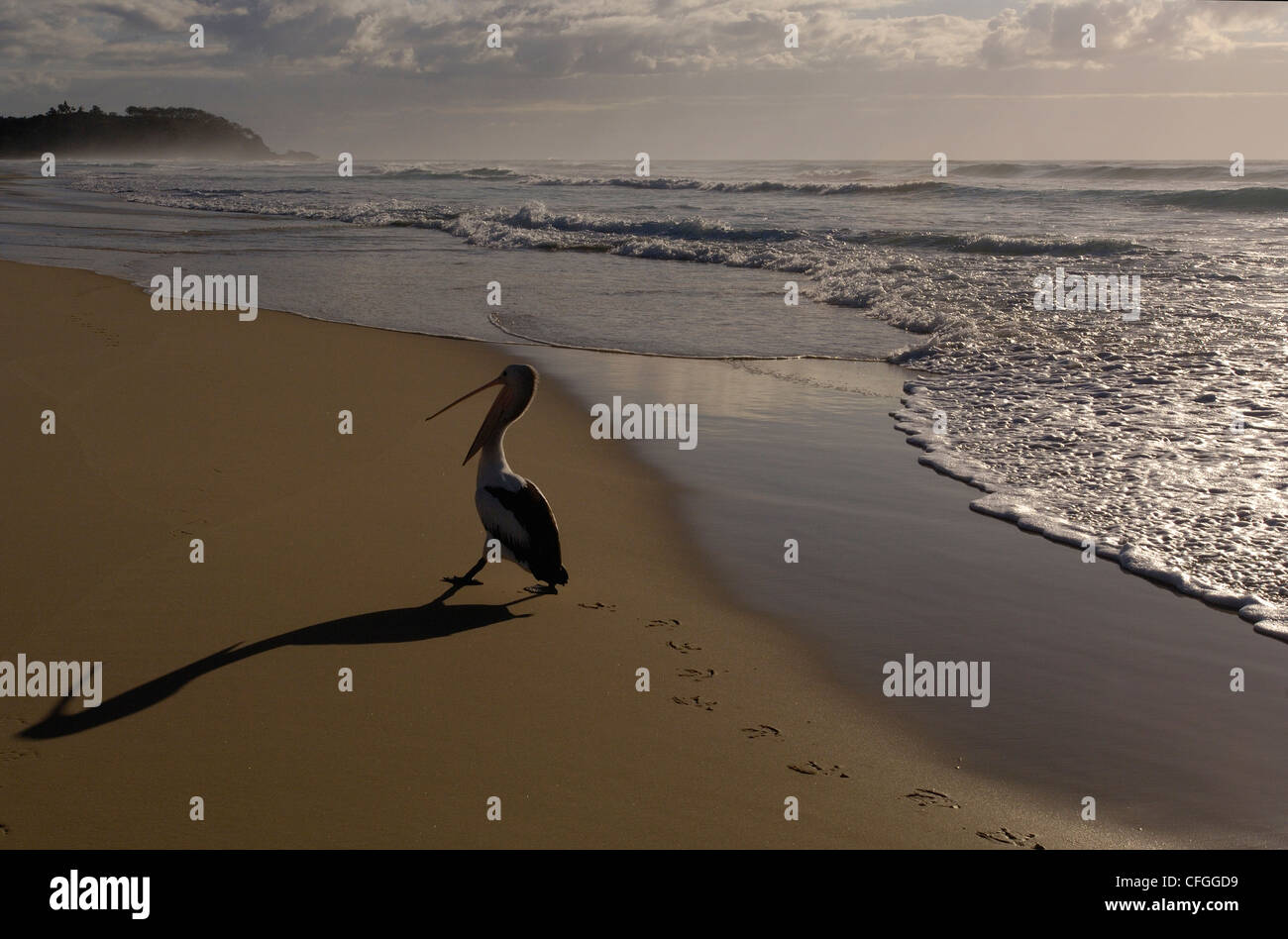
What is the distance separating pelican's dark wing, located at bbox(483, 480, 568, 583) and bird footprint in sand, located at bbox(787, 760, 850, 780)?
66.7 inches

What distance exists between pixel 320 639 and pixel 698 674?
1.66 metres

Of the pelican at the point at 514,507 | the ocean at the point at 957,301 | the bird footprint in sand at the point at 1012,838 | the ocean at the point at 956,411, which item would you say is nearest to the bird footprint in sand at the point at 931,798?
the bird footprint in sand at the point at 1012,838

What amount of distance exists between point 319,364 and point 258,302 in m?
4.79

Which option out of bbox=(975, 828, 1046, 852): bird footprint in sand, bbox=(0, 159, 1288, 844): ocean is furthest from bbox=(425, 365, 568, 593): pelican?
bbox=(975, 828, 1046, 852): bird footprint in sand

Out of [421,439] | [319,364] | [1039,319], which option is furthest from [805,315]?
[421,439]

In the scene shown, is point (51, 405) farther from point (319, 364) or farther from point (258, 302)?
point (258, 302)

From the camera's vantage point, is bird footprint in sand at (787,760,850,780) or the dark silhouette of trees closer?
bird footprint in sand at (787,760,850,780)

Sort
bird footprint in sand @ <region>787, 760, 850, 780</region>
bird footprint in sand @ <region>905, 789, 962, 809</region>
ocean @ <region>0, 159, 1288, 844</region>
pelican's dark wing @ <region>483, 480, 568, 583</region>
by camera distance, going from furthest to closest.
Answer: pelican's dark wing @ <region>483, 480, 568, 583</region> → ocean @ <region>0, 159, 1288, 844</region> → bird footprint in sand @ <region>787, 760, 850, 780</region> → bird footprint in sand @ <region>905, 789, 962, 809</region>

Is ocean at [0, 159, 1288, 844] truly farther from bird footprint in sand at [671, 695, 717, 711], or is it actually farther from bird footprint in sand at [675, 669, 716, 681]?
bird footprint in sand at [671, 695, 717, 711]

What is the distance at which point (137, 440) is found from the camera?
7047mm

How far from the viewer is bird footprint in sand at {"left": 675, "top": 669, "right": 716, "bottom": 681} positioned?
14.8 ft

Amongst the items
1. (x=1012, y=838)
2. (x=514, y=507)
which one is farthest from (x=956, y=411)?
(x=1012, y=838)

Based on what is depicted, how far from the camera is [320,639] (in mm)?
4590

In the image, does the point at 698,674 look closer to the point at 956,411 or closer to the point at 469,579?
the point at 469,579
